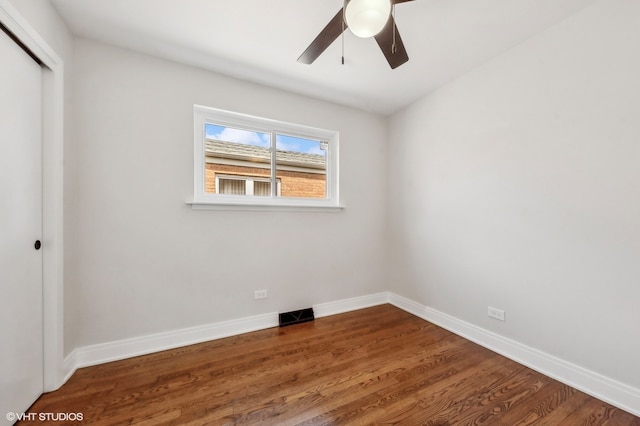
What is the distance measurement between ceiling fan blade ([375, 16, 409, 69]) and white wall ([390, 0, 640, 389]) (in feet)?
3.72

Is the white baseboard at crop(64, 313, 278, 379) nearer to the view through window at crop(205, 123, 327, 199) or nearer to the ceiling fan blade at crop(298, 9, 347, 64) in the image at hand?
the view through window at crop(205, 123, 327, 199)

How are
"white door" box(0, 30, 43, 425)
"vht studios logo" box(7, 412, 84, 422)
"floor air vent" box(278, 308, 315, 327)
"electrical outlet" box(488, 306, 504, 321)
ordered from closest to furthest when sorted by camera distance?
"white door" box(0, 30, 43, 425) < "vht studios logo" box(7, 412, 84, 422) < "electrical outlet" box(488, 306, 504, 321) < "floor air vent" box(278, 308, 315, 327)

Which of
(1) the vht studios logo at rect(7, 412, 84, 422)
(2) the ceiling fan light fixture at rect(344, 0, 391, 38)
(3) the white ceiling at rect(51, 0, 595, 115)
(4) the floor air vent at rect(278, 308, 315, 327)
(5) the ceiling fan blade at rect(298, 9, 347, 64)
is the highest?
(3) the white ceiling at rect(51, 0, 595, 115)

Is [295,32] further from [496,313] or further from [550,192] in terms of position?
[496,313]

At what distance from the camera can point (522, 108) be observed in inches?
76.4

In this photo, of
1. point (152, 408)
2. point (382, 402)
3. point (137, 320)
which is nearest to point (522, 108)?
point (382, 402)

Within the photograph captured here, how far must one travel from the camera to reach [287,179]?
8.97 ft

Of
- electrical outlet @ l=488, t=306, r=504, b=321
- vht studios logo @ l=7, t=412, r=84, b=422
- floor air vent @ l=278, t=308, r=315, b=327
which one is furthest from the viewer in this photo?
floor air vent @ l=278, t=308, r=315, b=327

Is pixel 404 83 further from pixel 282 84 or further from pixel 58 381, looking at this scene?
pixel 58 381

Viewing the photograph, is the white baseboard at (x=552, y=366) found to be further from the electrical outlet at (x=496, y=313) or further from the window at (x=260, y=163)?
the window at (x=260, y=163)

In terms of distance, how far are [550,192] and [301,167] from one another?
2.21 meters

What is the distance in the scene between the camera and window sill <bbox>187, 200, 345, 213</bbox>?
7.21ft

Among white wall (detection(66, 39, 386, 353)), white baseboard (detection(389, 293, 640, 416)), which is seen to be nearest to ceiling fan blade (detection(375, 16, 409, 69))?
white wall (detection(66, 39, 386, 353))

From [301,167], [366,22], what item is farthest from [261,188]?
[366,22]
